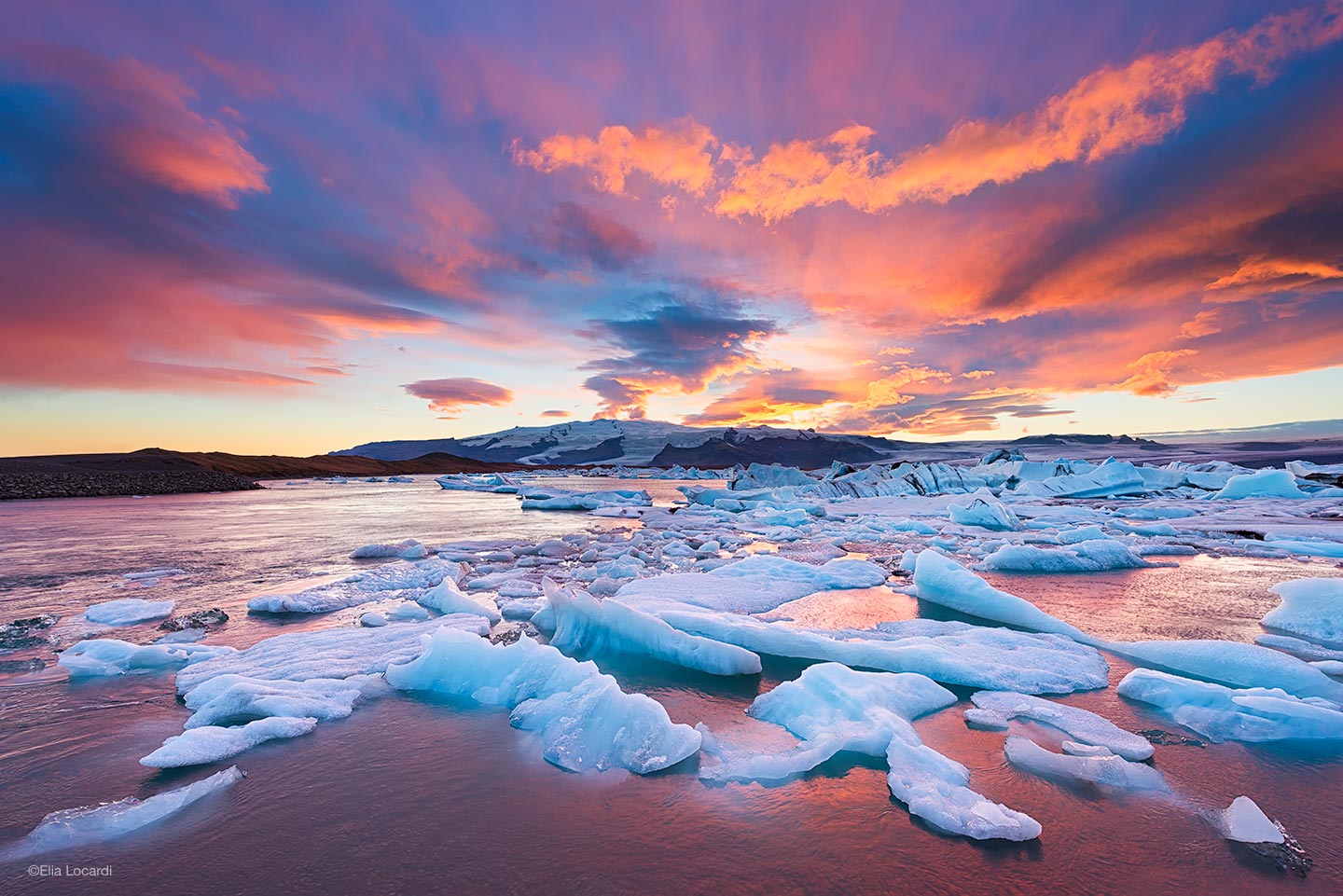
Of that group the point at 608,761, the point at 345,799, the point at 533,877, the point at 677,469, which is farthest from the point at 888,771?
the point at 677,469

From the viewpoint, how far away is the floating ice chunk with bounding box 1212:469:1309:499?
62.1 ft

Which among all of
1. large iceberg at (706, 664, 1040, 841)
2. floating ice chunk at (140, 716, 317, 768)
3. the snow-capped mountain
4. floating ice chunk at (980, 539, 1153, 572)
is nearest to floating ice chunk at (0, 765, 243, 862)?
floating ice chunk at (140, 716, 317, 768)

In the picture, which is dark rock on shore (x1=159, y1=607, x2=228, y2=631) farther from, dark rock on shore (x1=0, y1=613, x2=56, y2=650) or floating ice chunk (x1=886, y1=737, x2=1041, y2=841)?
floating ice chunk (x1=886, y1=737, x2=1041, y2=841)

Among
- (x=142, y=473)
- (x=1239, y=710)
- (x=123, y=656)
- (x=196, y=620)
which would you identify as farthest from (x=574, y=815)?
(x=142, y=473)

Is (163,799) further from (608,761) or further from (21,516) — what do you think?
(21,516)

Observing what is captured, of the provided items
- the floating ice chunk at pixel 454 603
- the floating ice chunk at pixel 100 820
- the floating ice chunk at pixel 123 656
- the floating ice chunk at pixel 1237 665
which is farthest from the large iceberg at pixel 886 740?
the floating ice chunk at pixel 123 656

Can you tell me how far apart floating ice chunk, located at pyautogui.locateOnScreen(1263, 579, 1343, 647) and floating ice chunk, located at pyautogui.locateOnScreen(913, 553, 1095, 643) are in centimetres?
187

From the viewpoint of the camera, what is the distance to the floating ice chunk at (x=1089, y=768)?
2510mm

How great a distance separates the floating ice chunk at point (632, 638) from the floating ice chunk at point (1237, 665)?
2965 millimetres

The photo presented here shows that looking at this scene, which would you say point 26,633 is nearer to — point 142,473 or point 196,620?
point 196,620

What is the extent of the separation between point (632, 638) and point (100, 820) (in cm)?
296

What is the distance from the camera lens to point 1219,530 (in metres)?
11.3

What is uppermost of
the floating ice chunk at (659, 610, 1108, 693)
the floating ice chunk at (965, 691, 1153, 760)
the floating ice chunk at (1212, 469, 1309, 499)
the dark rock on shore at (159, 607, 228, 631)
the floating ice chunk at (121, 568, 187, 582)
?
the floating ice chunk at (1212, 469, 1309, 499)

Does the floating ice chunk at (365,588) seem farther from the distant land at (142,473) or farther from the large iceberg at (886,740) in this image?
the distant land at (142,473)
